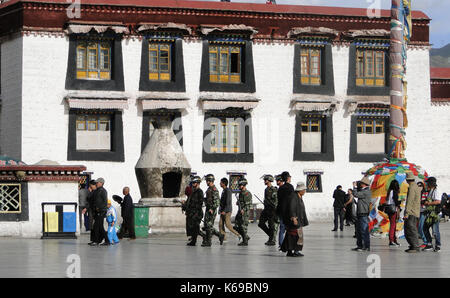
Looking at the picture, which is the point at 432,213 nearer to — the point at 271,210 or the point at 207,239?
the point at 271,210

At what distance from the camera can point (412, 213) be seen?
21953 millimetres

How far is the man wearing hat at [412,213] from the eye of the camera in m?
22.0

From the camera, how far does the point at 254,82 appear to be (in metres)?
44.3

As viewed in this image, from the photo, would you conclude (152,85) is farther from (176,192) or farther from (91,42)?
(176,192)

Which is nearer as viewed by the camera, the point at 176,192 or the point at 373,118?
the point at 176,192

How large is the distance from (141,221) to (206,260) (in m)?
9.02

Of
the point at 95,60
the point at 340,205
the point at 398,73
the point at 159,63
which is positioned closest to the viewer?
the point at 398,73

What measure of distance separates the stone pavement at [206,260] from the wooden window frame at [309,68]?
19475mm

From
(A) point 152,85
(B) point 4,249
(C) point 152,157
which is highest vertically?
(A) point 152,85

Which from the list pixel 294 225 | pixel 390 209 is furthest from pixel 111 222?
pixel 390 209

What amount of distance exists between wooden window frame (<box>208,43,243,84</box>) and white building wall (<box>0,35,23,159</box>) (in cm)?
873

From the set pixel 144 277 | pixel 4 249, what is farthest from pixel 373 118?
pixel 144 277

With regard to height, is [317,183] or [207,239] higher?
[317,183]
